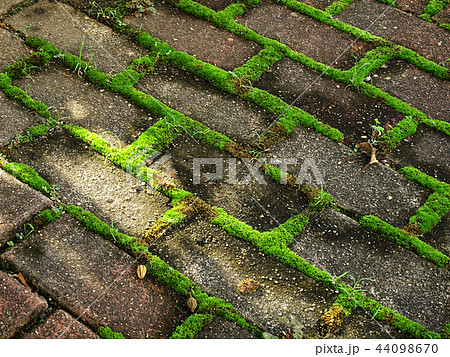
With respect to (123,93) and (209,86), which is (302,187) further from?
(123,93)

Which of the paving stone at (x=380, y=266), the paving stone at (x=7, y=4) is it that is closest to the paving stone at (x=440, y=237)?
the paving stone at (x=380, y=266)

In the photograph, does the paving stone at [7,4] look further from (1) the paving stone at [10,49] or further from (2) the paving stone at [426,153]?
(2) the paving stone at [426,153]

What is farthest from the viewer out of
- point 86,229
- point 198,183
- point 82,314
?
point 198,183

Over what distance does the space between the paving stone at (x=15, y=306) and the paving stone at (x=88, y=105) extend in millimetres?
1307

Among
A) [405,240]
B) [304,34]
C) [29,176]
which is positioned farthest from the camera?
[304,34]

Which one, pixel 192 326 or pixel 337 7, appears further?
pixel 337 7

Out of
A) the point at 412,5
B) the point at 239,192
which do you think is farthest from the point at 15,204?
the point at 412,5

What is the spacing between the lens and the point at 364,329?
2848mm

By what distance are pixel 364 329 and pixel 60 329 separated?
5.55ft

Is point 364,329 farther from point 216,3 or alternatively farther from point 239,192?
point 216,3

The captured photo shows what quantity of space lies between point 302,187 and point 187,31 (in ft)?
7.00

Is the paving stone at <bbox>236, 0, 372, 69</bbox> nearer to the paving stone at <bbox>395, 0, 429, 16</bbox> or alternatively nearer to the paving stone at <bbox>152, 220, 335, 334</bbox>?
the paving stone at <bbox>395, 0, 429, 16</bbox>

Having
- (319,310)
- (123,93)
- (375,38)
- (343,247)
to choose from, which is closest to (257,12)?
(375,38)

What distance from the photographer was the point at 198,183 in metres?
3.53
